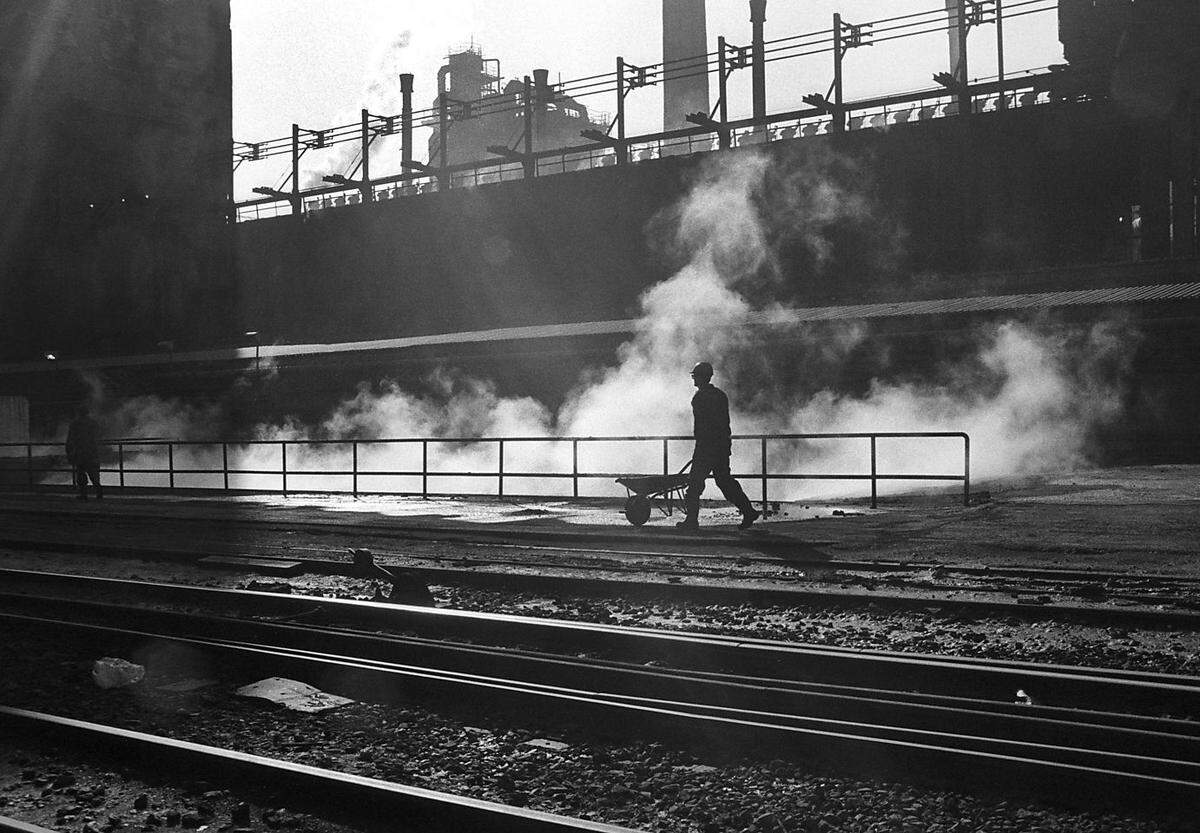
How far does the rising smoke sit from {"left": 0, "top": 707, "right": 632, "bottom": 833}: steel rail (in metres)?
16.2

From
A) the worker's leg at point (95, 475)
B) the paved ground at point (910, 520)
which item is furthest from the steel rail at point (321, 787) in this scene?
the worker's leg at point (95, 475)

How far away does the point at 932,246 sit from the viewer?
32562 mm

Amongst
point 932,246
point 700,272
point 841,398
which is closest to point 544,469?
point 841,398

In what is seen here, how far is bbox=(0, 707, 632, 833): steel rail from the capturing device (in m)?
3.77

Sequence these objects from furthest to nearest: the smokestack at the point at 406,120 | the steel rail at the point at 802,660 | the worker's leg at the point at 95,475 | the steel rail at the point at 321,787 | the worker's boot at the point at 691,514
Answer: the smokestack at the point at 406,120 < the worker's leg at the point at 95,475 < the worker's boot at the point at 691,514 < the steel rail at the point at 802,660 < the steel rail at the point at 321,787

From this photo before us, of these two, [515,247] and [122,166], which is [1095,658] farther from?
[122,166]

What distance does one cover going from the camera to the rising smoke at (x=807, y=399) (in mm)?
20547

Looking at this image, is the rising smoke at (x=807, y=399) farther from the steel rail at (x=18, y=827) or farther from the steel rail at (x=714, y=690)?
the steel rail at (x=18, y=827)

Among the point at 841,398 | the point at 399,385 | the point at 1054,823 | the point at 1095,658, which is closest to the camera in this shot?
the point at 1054,823

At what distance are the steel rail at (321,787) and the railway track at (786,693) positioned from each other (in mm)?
1286

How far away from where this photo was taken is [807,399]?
22.6m

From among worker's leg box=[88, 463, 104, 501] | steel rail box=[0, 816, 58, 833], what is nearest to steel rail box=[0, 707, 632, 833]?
steel rail box=[0, 816, 58, 833]

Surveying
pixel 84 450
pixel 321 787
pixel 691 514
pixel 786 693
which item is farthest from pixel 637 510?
pixel 84 450

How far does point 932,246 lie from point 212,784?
30.9m
